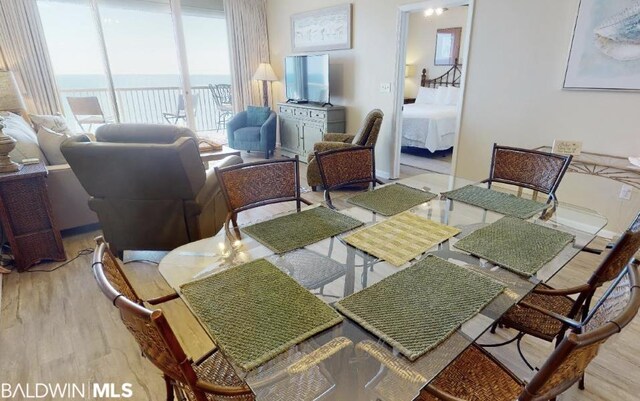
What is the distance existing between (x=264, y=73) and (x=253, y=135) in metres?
1.20

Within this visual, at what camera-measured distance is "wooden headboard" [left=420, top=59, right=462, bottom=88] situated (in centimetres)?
652

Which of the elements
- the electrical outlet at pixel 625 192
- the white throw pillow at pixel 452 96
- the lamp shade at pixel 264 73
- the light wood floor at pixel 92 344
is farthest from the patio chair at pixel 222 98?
the electrical outlet at pixel 625 192

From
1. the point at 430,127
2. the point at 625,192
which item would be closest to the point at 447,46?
the point at 430,127

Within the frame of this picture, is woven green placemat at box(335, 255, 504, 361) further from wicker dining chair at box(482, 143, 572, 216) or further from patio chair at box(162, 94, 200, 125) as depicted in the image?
patio chair at box(162, 94, 200, 125)

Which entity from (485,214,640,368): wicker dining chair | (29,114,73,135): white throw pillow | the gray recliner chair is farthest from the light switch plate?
(29,114,73,135): white throw pillow

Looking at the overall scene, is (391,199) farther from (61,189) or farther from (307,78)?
(307,78)

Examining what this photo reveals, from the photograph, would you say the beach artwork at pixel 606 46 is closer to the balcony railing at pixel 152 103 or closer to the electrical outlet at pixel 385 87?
the electrical outlet at pixel 385 87

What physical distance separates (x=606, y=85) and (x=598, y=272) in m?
2.22

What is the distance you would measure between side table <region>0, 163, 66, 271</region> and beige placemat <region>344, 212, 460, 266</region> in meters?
2.24

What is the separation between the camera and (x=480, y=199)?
1769 mm

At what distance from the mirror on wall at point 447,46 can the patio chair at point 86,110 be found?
6.11 meters

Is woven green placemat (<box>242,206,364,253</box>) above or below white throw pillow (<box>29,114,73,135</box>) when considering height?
below

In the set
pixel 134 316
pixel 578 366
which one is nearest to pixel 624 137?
pixel 578 366

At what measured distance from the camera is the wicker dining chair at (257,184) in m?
1.73
